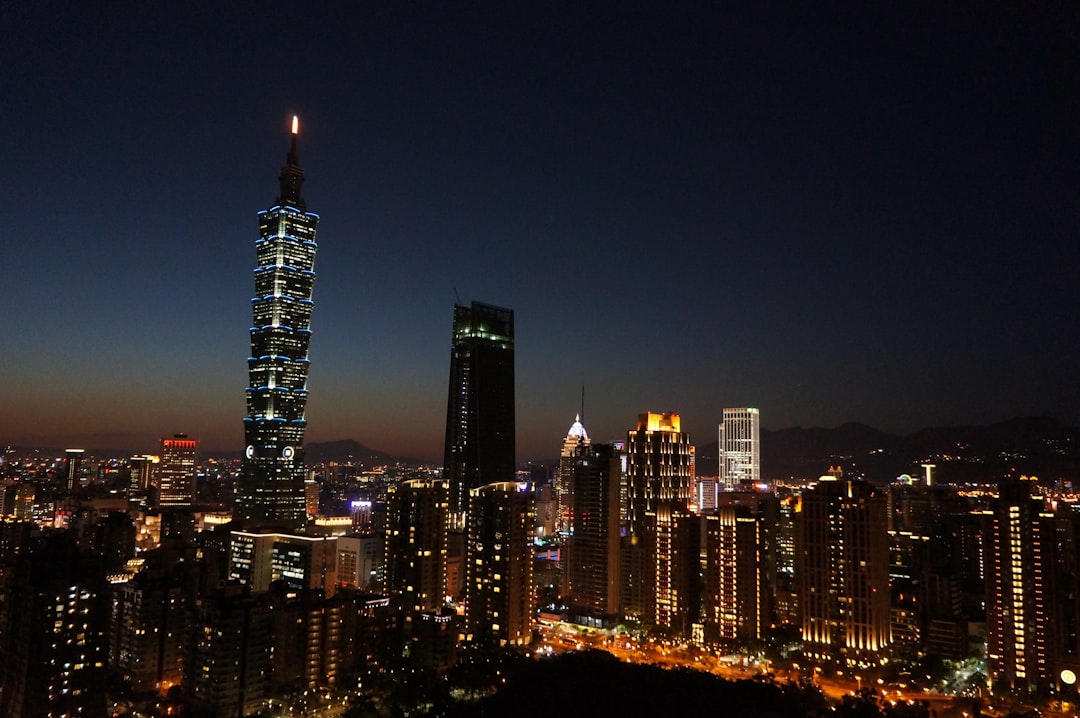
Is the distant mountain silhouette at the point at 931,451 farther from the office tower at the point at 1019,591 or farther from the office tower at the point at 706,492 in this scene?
the office tower at the point at 1019,591

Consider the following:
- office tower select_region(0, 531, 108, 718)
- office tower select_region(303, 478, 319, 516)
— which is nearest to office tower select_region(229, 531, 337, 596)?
office tower select_region(303, 478, 319, 516)

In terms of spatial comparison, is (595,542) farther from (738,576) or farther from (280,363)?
(280,363)

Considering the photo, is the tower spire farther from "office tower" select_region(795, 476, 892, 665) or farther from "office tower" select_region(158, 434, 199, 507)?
"office tower" select_region(795, 476, 892, 665)

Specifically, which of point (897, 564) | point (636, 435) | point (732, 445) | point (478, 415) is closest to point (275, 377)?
point (478, 415)

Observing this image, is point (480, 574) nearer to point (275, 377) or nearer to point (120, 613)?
point (120, 613)

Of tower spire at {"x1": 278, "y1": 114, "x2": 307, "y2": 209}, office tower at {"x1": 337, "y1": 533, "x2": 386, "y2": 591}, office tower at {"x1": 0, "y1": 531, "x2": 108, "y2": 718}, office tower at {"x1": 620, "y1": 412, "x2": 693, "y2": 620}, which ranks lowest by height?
office tower at {"x1": 337, "y1": 533, "x2": 386, "y2": 591}

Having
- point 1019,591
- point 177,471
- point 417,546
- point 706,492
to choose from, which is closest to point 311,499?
point 177,471
